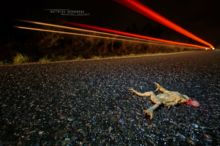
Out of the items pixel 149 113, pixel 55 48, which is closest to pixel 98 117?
pixel 149 113

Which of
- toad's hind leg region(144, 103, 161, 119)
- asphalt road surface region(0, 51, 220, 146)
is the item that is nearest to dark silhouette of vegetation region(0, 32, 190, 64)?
asphalt road surface region(0, 51, 220, 146)

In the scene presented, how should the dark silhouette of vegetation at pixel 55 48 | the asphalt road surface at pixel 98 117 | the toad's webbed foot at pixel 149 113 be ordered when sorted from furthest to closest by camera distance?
the dark silhouette of vegetation at pixel 55 48, the toad's webbed foot at pixel 149 113, the asphalt road surface at pixel 98 117

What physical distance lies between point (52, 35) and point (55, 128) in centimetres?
625

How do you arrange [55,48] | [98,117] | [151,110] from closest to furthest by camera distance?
[98,117]
[151,110]
[55,48]

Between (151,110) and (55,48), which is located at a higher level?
(151,110)

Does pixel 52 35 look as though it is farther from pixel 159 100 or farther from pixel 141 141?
pixel 141 141

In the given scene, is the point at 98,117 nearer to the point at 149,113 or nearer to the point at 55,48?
the point at 149,113

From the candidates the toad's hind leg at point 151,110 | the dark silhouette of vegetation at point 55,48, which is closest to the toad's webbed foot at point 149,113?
the toad's hind leg at point 151,110

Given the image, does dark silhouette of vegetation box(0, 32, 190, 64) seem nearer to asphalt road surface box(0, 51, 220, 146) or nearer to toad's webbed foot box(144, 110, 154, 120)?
asphalt road surface box(0, 51, 220, 146)

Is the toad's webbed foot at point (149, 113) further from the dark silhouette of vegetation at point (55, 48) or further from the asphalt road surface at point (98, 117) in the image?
the dark silhouette of vegetation at point (55, 48)

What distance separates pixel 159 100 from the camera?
2348 millimetres

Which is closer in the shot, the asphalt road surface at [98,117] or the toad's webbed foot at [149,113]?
the asphalt road surface at [98,117]

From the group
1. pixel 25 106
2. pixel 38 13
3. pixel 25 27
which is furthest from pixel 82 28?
pixel 25 106

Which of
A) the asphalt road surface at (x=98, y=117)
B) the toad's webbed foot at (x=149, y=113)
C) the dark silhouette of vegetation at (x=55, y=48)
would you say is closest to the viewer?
the asphalt road surface at (x=98, y=117)
